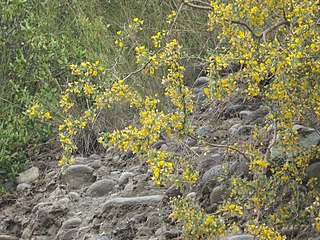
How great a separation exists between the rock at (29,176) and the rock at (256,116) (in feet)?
6.50

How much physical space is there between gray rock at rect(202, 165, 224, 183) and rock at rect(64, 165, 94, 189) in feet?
4.58

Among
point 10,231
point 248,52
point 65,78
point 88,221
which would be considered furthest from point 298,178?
point 65,78

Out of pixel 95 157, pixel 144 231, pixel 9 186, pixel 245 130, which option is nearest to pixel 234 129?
pixel 245 130

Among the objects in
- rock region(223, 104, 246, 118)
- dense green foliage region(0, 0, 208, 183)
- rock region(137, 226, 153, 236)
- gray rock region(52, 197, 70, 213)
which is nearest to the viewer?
rock region(137, 226, 153, 236)

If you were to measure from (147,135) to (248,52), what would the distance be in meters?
0.72

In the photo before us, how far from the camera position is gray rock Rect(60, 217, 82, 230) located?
6055 millimetres

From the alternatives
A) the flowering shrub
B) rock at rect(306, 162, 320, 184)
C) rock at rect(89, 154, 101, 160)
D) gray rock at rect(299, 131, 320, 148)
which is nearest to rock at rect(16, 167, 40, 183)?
rock at rect(89, 154, 101, 160)

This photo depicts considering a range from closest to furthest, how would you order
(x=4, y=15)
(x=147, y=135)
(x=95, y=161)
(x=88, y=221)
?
(x=147, y=135), (x=88, y=221), (x=95, y=161), (x=4, y=15)

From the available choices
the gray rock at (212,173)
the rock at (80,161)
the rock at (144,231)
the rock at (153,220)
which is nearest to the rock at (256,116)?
the gray rock at (212,173)

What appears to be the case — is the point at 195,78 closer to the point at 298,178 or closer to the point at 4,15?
the point at 4,15

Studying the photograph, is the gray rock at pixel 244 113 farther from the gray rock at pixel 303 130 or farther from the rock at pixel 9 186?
the rock at pixel 9 186

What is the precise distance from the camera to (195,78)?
756cm

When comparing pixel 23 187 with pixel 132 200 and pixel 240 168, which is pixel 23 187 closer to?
pixel 132 200

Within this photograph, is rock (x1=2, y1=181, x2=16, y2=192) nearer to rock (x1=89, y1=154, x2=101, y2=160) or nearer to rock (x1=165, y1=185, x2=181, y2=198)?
rock (x1=89, y1=154, x2=101, y2=160)
